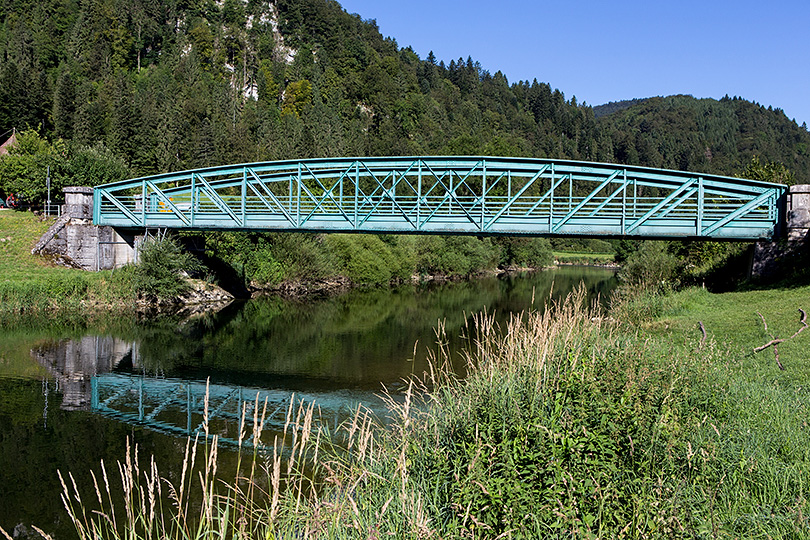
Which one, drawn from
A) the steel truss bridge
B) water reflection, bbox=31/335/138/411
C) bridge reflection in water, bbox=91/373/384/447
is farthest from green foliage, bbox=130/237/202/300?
bridge reflection in water, bbox=91/373/384/447

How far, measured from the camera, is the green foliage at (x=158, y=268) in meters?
30.7

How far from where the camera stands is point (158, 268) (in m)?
31.1

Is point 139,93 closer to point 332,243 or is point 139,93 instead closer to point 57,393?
point 332,243

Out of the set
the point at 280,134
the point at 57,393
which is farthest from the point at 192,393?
the point at 280,134

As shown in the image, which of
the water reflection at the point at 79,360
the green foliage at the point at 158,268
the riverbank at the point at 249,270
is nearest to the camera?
the water reflection at the point at 79,360

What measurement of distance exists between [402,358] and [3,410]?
34.6 feet

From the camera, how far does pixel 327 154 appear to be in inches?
3287

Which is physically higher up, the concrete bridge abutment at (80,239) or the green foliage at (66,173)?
the green foliage at (66,173)

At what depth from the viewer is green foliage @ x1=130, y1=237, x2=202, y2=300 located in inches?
1208

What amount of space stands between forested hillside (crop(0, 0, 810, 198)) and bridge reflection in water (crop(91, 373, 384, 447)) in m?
27.5

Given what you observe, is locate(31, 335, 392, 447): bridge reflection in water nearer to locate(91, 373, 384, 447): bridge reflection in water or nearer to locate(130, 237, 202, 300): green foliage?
locate(91, 373, 384, 447): bridge reflection in water

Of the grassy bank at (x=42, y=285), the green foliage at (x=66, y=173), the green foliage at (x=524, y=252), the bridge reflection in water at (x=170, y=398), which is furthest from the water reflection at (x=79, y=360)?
the green foliage at (x=524, y=252)

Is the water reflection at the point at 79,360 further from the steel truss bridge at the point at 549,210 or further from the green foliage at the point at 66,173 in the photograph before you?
the green foliage at the point at 66,173

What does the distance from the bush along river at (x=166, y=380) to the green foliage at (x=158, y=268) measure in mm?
3253
